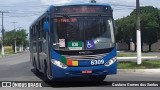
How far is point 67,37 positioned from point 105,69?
6.57 ft

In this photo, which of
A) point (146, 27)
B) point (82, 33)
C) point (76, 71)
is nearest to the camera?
point (76, 71)

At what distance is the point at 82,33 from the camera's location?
1673cm

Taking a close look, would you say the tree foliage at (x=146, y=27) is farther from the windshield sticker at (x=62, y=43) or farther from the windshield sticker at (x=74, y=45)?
the windshield sticker at (x=62, y=43)

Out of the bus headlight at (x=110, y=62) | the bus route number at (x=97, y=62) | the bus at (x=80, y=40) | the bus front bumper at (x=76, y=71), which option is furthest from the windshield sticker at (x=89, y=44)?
the bus headlight at (x=110, y=62)

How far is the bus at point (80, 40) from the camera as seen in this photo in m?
16.5

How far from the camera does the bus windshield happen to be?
1662 centimetres

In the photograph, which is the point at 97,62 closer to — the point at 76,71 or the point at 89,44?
the point at 89,44

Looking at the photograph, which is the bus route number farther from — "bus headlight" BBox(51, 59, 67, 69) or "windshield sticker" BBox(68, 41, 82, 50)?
"bus headlight" BBox(51, 59, 67, 69)

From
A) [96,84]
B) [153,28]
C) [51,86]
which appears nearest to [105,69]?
[96,84]

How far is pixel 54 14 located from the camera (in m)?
16.9

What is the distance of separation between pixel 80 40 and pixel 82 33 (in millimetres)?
304

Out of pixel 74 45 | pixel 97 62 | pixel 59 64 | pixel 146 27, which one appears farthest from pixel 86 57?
pixel 146 27

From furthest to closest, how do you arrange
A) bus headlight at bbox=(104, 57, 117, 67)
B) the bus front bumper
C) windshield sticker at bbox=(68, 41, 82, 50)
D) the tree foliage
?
the tree foliage
bus headlight at bbox=(104, 57, 117, 67)
windshield sticker at bbox=(68, 41, 82, 50)
the bus front bumper

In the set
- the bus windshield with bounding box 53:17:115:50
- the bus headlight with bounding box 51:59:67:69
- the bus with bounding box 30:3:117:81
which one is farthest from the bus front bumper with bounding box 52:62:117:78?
the bus windshield with bounding box 53:17:115:50
